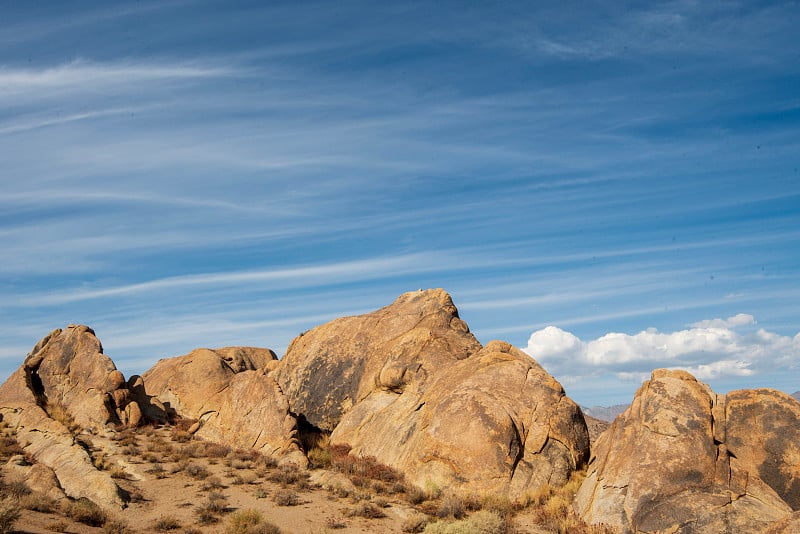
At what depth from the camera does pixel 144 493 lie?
83.8ft

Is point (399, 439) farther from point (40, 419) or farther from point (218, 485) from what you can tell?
point (40, 419)

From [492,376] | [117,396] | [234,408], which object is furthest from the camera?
[117,396]

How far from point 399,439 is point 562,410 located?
737cm

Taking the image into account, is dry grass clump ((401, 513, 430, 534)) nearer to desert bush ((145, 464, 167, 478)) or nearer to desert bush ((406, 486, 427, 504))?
desert bush ((406, 486, 427, 504))

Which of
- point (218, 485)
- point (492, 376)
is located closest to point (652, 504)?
point (492, 376)

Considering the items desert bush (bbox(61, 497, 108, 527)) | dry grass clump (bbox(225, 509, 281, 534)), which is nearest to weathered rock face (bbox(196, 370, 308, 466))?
dry grass clump (bbox(225, 509, 281, 534))

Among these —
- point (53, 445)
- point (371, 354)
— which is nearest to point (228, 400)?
point (371, 354)

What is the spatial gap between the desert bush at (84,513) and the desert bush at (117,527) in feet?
1.31

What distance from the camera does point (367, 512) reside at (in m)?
23.4

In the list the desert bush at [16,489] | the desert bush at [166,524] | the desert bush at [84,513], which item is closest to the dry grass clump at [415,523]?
the desert bush at [166,524]

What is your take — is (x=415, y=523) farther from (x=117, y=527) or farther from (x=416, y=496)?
(x=117, y=527)

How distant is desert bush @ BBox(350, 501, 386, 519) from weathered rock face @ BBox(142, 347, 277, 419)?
16737mm

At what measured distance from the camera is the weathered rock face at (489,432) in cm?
2520

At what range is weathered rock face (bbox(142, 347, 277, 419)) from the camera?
40562mm
